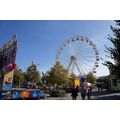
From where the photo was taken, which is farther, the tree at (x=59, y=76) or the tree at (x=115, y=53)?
the tree at (x=59, y=76)

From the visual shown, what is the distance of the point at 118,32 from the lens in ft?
45.4

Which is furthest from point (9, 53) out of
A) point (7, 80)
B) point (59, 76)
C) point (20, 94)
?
point (59, 76)

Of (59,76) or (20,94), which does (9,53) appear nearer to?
(20,94)

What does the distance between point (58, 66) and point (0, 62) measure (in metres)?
22.3

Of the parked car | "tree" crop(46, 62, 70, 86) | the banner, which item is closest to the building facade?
the banner

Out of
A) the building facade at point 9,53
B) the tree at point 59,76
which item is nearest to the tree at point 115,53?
the building facade at point 9,53

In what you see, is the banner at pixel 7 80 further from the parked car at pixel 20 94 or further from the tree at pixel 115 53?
the tree at pixel 115 53

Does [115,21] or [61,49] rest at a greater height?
[61,49]

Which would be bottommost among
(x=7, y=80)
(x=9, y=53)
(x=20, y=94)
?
(x=20, y=94)

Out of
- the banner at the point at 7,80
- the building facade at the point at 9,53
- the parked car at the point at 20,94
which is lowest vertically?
the parked car at the point at 20,94

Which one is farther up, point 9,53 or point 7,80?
point 9,53

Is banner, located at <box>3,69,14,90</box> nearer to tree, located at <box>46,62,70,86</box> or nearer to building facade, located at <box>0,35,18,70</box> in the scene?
building facade, located at <box>0,35,18,70</box>
